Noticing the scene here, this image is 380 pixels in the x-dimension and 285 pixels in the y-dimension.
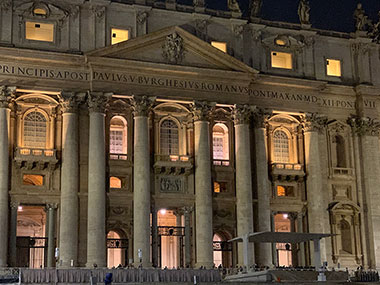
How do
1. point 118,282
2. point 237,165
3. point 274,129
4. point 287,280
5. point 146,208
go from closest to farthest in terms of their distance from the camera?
point 118,282 → point 287,280 → point 146,208 → point 237,165 → point 274,129

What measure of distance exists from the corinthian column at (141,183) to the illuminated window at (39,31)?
7492 millimetres

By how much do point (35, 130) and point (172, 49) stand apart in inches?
451

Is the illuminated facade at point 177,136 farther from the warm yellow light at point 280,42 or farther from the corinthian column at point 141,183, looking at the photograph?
the warm yellow light at point 280,42

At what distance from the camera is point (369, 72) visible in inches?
2387

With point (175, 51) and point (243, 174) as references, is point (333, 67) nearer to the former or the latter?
point (243, 174)

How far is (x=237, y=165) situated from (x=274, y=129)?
221 inches

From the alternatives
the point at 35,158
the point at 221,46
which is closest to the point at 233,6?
the point at 221,46

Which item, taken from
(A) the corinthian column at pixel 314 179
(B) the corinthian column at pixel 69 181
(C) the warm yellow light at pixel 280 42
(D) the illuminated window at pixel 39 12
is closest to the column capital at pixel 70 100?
(B) the corinthian column at pixel 69 181

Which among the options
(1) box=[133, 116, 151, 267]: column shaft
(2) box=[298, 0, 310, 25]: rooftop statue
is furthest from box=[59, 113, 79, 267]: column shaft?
(2) box=[298, 0, 310, 25]: rooftop statue

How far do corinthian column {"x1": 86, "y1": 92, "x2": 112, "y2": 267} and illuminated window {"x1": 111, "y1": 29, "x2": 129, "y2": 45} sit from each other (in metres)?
4.86

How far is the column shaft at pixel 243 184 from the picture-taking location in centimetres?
5278

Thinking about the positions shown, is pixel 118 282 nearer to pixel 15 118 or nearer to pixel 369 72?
pixel 15 118

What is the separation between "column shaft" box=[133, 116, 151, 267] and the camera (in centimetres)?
4947

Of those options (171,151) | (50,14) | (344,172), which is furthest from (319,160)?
(50,14)
